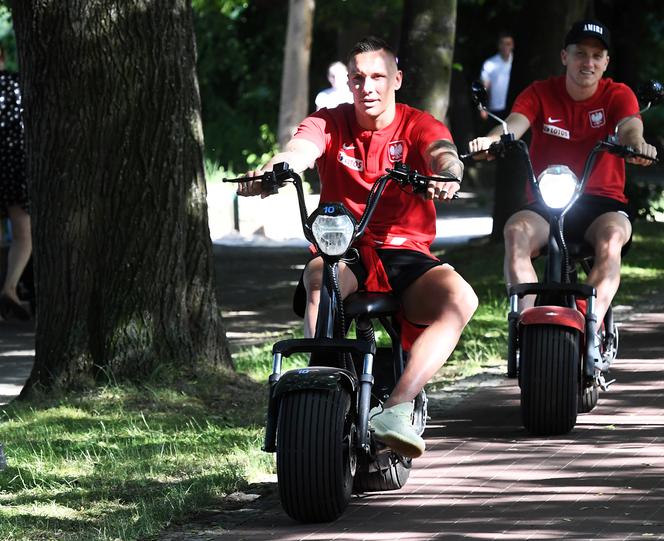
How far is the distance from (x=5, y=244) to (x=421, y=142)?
7.53 meters

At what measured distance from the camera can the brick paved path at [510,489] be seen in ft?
17.7

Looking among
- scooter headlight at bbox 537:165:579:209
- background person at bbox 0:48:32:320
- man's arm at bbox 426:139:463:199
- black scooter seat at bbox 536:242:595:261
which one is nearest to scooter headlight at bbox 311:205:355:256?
man's arm at bbox 426:139:463:199

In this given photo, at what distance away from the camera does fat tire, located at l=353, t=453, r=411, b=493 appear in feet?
19.4

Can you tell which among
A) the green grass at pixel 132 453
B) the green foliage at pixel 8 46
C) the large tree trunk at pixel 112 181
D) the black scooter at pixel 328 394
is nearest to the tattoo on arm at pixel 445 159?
the black scooter at pixel 328 394

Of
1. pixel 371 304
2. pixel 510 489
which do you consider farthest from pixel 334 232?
pixel 510 489

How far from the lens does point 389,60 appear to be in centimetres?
616

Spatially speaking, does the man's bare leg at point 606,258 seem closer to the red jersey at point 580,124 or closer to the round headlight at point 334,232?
the red jersey at point 580,124

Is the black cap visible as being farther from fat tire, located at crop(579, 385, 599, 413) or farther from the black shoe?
the black shoe

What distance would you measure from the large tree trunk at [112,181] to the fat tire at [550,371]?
1975 millimetres

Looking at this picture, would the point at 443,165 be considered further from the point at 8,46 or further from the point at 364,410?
the point at 8,46

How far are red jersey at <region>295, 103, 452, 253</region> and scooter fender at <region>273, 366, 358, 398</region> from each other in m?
0.86

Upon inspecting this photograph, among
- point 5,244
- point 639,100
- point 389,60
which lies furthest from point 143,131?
point 5,244

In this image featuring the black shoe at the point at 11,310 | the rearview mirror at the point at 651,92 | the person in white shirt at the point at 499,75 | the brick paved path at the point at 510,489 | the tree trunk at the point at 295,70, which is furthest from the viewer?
the tree trunk at the point at 295,70

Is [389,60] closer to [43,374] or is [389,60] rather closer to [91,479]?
[91,479]
